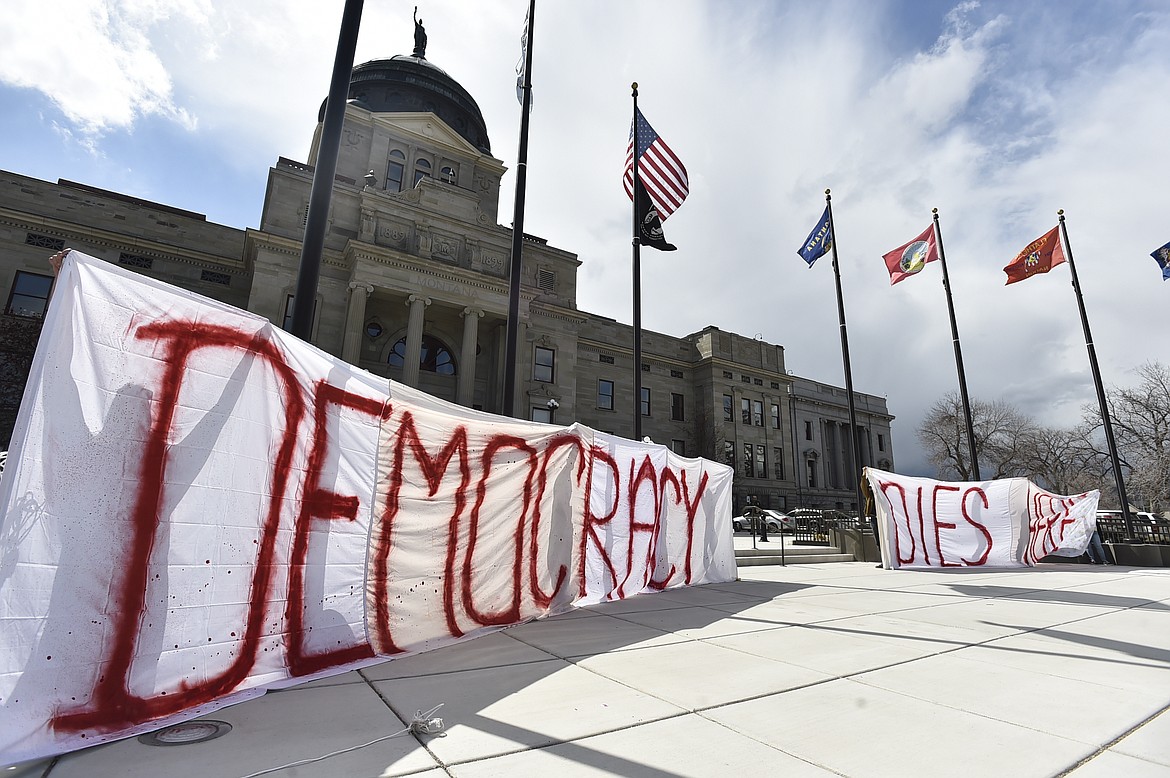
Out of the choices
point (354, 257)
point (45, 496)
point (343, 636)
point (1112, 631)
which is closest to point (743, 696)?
point (343, 636)

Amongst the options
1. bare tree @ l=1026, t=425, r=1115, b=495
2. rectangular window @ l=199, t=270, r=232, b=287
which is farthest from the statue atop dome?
bare tree @ l=1026, t=425, r=1115, b=495

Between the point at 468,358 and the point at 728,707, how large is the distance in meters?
25.0

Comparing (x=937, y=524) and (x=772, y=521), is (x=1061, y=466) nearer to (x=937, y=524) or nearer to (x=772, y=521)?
(x=772, y=521)

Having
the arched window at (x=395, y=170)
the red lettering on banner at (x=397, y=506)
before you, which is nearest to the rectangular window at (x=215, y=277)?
the arched window at (x=395, y=170)

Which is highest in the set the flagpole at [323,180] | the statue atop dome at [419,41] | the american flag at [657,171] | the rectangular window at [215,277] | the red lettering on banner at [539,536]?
the statue atop dome at [419,41]

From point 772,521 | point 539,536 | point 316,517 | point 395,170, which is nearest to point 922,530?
point 539,536

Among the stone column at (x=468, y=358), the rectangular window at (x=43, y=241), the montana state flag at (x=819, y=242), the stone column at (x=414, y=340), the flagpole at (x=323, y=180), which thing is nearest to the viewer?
the flagpole at (x=323, y=180)

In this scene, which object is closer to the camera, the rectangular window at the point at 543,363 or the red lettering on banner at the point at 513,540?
the red lettering on banner at the point at 513,540

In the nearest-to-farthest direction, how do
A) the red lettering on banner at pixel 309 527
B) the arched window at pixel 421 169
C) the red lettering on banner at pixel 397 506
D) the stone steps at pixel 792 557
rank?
the red lettering on banner at pixel 309 527, the red lettering on banner at pixel 397 506, the stone steps at pixel 792 557, the arched window at pixel 421 169

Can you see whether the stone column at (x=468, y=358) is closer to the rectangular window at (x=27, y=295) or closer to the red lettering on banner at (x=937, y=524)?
the rectangular window at (x=27, y=295)

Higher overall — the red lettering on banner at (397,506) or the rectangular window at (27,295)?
the rectangular window at (27,295)

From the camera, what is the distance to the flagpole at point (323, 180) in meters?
5.01

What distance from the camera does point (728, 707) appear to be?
10.1 feet

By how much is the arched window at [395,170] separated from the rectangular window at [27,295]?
Answer: 17373mm
